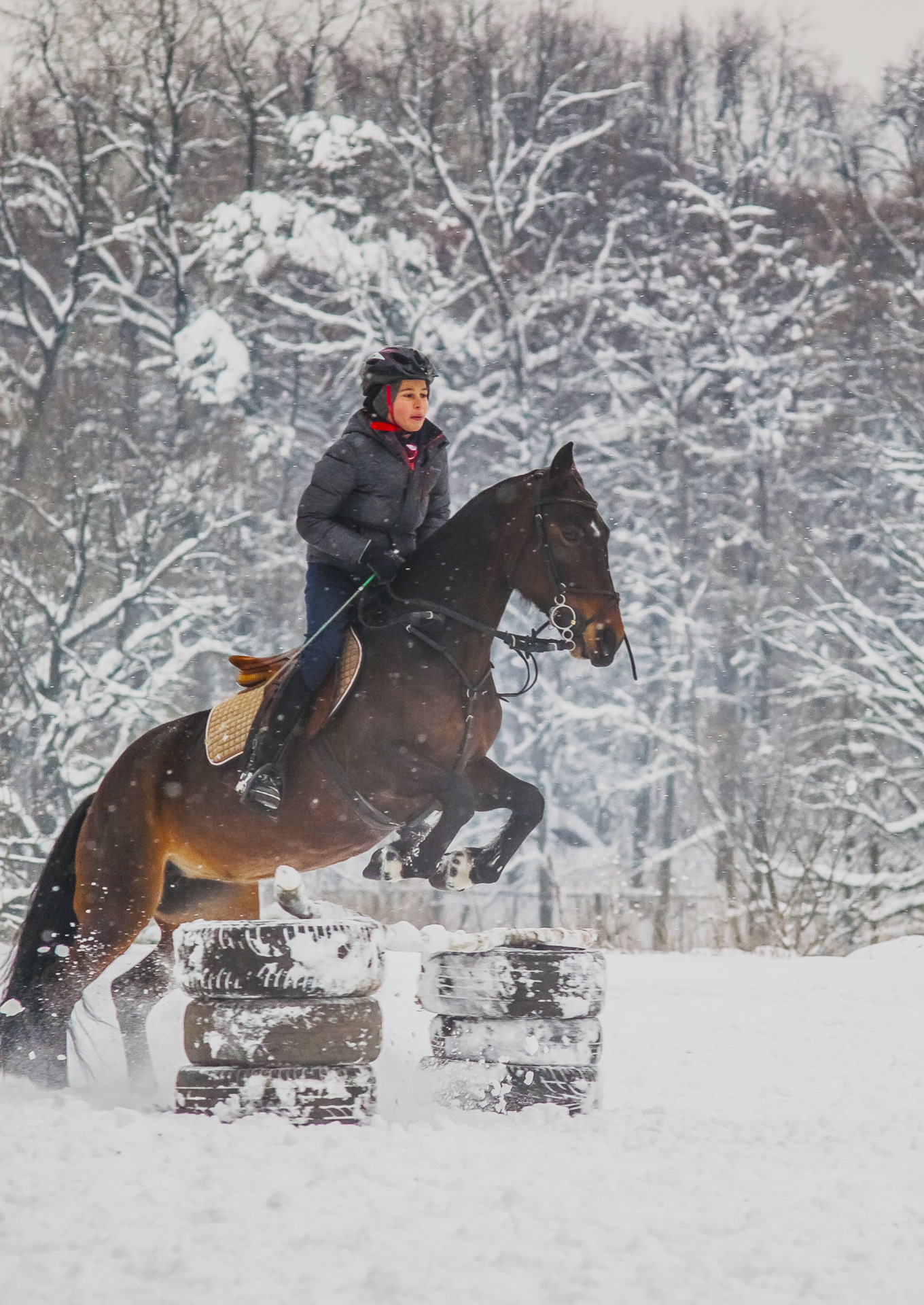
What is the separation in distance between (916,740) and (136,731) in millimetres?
10682

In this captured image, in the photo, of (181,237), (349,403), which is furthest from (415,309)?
(181,237)

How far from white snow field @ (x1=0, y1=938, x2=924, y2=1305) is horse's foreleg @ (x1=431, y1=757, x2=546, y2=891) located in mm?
837

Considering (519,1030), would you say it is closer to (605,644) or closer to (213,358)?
(605,644)

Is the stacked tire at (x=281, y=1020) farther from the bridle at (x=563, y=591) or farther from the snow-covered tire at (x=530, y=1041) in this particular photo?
the bridle at (x=563, y=591)

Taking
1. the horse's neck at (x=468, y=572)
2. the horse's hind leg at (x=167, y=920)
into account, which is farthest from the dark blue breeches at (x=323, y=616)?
the horse's hind leg at (x=167, y=920)

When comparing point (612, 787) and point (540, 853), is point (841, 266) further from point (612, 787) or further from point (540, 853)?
point (540, 853)

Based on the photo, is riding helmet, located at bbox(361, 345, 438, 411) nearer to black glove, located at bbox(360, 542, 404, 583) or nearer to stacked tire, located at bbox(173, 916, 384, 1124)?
black glove, located at bbox(360, 542, 404, 583)

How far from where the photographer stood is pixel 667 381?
75.3 ft

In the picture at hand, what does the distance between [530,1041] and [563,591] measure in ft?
5.57

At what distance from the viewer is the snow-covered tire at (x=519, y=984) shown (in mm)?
5070

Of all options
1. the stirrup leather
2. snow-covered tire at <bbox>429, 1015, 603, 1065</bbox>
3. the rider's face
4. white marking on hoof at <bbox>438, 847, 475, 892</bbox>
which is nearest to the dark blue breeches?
the stirrup leather

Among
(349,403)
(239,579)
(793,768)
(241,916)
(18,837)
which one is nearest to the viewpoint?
(241,916)

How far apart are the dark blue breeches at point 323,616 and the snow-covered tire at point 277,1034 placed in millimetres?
1426

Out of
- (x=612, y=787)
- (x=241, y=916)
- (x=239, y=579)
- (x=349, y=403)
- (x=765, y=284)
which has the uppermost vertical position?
(x=765, y=284)
